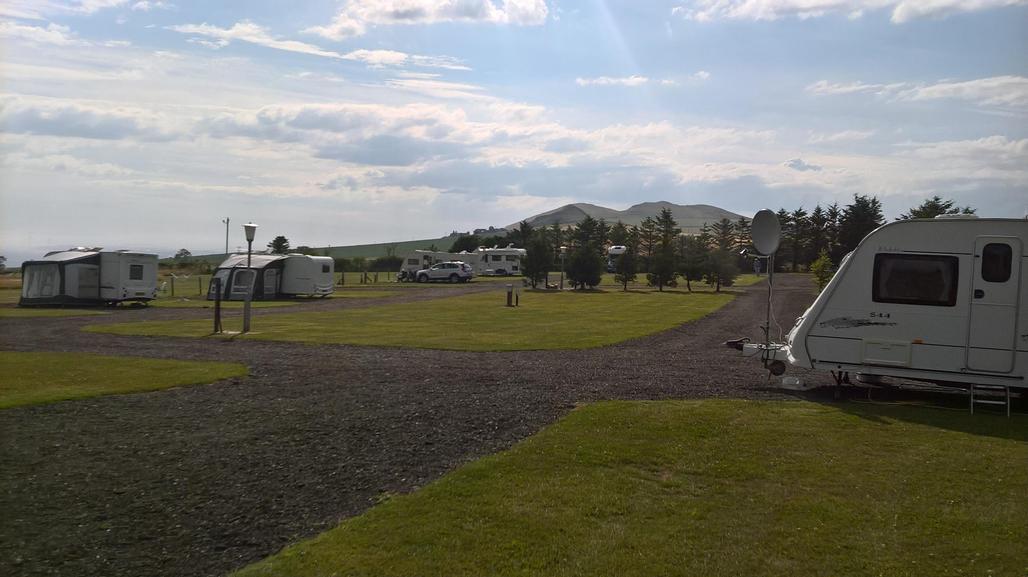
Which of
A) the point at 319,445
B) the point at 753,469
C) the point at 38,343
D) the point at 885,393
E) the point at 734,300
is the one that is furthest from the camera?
the point at 734,300

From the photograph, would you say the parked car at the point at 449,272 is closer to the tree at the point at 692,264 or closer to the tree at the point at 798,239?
the tree at the point at 692,264

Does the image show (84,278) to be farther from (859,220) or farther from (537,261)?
(859,220)

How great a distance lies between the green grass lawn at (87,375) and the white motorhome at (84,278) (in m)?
19.6

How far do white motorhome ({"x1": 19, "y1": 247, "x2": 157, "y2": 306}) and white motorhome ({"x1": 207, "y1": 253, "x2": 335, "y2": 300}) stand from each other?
4963mm

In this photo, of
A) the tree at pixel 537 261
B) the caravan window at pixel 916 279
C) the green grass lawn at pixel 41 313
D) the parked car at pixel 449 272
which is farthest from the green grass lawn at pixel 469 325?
the parked car at pixel 449 272

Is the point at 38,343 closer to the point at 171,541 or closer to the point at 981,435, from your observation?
the point at 171,541

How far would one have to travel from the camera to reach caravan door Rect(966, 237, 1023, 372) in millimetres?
10789

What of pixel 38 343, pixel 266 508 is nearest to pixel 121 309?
pixel 38 343

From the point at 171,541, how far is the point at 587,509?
319cm

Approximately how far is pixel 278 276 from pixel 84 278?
955 centimetres

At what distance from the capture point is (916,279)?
11.2 meters

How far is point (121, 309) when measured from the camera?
34.7 m

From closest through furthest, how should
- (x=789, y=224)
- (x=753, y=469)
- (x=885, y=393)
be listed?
1. (x=753, y=469)
2. (x=885, y=393)
3. (x=789, y=224)

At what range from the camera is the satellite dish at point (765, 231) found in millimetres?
13609
